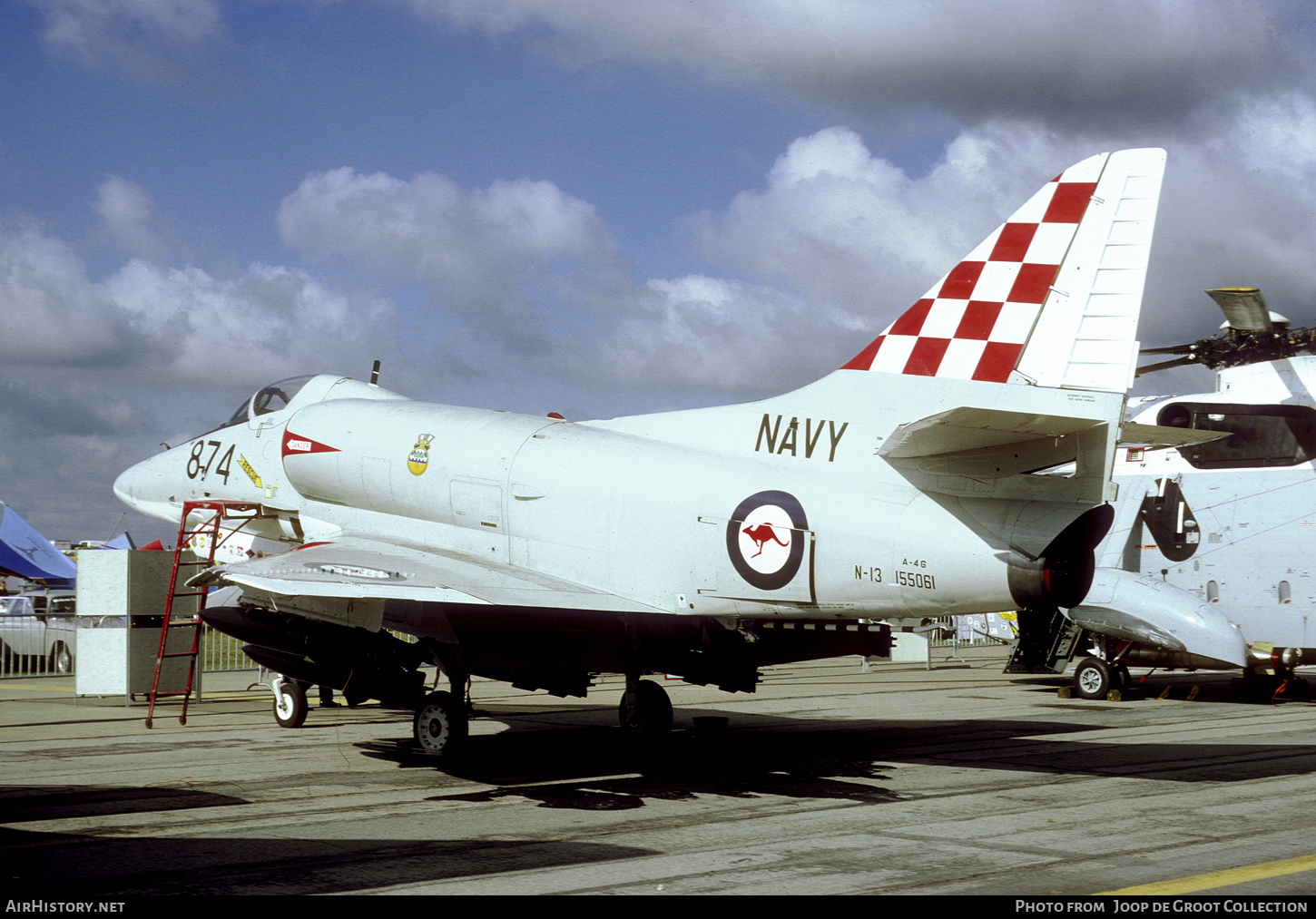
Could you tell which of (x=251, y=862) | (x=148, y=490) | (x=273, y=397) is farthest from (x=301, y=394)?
(x=251, y=862)

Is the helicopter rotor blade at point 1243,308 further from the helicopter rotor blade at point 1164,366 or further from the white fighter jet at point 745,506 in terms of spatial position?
the white fighter jet at point 745,506

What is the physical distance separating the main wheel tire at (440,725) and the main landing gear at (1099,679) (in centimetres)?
1260

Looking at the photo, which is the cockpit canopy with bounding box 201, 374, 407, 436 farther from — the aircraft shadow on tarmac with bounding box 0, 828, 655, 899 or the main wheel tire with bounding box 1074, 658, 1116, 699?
the main wheel tire with bounding box 1074, 658, 1116, 699

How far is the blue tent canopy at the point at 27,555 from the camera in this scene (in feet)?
119

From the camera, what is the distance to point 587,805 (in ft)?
28.5

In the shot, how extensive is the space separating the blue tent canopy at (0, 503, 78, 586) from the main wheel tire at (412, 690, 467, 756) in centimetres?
3145

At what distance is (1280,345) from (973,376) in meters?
10.9

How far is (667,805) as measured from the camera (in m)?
8.67

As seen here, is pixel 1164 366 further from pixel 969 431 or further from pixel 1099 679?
pixel 969 431

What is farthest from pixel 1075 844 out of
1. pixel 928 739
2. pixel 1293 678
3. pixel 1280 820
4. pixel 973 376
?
pixel 1293 678

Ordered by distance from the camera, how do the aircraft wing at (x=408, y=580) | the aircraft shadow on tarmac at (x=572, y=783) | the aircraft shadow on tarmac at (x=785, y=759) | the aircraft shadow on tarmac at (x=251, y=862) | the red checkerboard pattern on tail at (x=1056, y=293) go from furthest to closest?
the aircraft shadow on tarmac at (x=785, y=759) < the aircraft wing at (x=408, y=580) < the red checkerboard pattern on tail at (x=1056, y=293) < the aircraft shadow on tarmac at (x=572, y=783) < the aircraft shadow on tarmac at (x=251, y=862)

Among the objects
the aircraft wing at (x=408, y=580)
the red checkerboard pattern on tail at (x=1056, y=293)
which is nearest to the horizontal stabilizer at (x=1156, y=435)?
the red checkerboard pattern on tail at (x=1056, y=293)

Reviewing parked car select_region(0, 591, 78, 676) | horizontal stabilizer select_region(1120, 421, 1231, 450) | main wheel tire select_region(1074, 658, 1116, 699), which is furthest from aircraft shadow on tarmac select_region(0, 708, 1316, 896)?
parked car select_region(0, 591, 78, 676)

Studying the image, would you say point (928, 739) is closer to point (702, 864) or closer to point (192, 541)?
point (702, 864)
